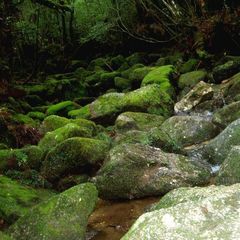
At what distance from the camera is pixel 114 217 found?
5.20 metres

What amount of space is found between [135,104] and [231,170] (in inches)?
217

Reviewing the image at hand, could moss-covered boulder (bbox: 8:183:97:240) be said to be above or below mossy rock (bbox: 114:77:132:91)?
above

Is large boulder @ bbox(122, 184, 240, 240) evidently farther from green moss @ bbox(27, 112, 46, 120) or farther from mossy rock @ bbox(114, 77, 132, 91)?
mossy rock @ bbox(114, 77, 132, 91)

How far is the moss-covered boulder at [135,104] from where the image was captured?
33.8 ft

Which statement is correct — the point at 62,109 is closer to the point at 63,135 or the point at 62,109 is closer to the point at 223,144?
the point at 63,135

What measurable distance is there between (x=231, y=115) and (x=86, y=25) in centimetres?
1626

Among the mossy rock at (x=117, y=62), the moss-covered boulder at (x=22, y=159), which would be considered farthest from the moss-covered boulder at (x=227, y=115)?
the mossy rock at (x=117, y=62)

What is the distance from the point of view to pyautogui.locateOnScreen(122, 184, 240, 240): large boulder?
2713 millimetres

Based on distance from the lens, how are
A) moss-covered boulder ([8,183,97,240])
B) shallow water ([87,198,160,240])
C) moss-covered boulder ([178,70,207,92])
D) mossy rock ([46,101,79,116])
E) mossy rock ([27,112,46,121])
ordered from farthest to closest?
mossy rock ([46,101,79,116]) < mossy rock ([27,112,46,121]) < moss-covered boulder ([178,70,207,92]) < shallow water ([87,198,160,240]) < moss-covered boulder ([8,183,97,240])

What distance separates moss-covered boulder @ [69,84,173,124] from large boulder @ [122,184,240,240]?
7.21 metres

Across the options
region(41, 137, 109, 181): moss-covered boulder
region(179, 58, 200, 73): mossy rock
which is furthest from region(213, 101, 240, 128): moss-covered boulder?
region(179, 58, 200, 73): mossy rock

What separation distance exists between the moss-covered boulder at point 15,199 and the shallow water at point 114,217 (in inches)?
31.0

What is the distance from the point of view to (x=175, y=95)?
12141 millimetres

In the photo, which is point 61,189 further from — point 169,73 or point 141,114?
point 169,73
